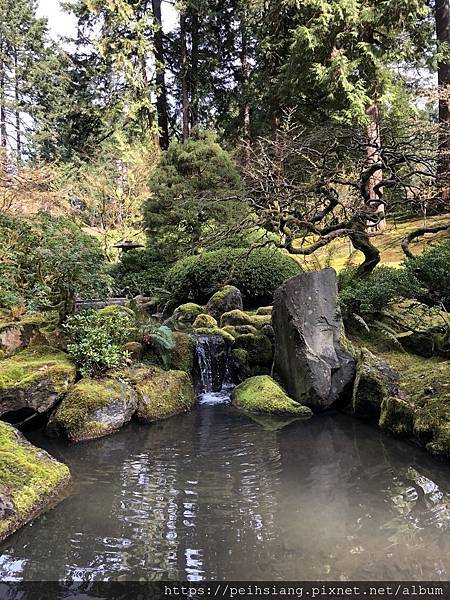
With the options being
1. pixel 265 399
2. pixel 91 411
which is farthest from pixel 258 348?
pixel 91 411

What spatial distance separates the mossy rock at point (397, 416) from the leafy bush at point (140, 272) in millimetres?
7441

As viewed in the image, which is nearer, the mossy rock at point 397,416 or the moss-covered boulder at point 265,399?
the mossy rock at point 397,416

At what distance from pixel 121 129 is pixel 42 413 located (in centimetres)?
1639

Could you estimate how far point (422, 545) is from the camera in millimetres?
3064

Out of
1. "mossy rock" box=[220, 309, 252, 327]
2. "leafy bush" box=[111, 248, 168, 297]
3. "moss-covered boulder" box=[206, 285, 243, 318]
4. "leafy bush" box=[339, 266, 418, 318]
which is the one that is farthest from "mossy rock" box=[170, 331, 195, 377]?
"leafy bush" box=[111, 248, 168, 297]

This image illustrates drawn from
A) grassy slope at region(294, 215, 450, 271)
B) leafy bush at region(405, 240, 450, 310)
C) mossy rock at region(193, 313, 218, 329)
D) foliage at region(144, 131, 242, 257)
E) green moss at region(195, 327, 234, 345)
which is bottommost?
green moss at region(195, 327, 234, 345)

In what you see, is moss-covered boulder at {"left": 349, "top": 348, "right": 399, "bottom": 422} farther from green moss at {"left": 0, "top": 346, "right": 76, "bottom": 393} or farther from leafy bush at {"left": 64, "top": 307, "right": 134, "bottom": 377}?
green moss at {"left": 0, "top": 346, "right": 76, "bottom": 393}

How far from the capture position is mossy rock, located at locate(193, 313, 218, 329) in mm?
8383

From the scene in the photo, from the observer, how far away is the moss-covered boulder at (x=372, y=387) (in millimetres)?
5582

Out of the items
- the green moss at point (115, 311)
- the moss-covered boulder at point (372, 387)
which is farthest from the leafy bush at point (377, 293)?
the green moss at point (115, 311)

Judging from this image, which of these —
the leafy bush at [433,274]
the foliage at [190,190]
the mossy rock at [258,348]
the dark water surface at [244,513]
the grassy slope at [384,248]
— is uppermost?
the foliage at [190,190]

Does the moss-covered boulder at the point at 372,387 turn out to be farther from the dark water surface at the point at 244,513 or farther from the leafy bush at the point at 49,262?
the leafy bush at the point at 49,262

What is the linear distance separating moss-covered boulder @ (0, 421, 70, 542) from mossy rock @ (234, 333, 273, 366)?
3833 mm

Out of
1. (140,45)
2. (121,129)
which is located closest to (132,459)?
(140,45)
